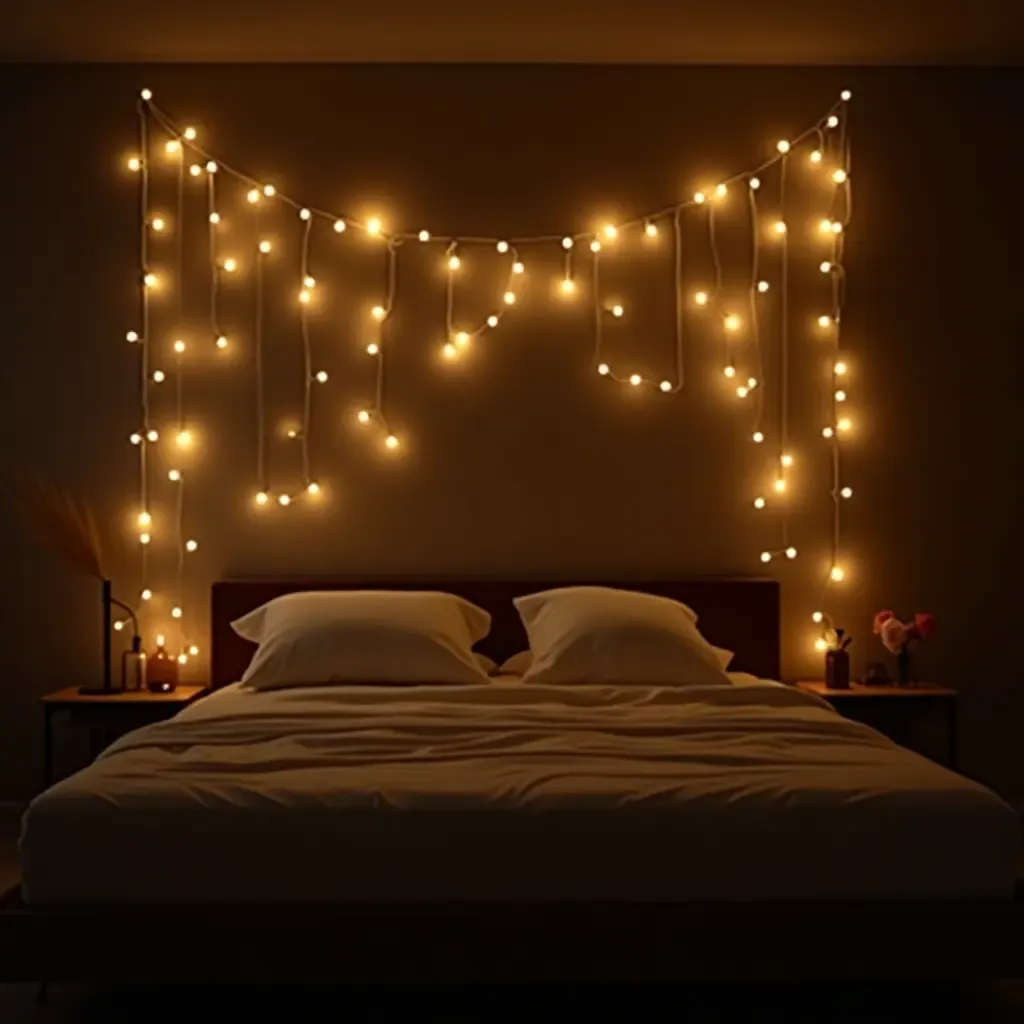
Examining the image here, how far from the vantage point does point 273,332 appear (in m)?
5.01

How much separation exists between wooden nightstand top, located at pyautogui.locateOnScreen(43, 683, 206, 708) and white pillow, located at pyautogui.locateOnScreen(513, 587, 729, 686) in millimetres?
1144

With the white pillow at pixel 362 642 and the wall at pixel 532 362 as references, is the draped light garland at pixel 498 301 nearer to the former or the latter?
the wall at pixel 532 362

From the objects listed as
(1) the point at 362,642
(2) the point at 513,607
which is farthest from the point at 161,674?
(2) the point at 513,607

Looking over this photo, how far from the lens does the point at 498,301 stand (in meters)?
5.02

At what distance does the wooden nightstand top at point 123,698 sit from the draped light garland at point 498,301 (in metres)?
0.34

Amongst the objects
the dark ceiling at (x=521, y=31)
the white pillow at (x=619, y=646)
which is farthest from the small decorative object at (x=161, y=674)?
the dark ceiling at (x=521, y=31)

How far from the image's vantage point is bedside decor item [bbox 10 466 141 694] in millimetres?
4742

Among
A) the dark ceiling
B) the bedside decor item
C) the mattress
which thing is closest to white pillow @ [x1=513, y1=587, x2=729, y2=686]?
the mattress

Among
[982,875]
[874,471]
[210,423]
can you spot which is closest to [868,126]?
[874,471]

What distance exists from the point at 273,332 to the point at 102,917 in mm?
2687

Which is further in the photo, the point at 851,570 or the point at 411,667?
the point at 851,570

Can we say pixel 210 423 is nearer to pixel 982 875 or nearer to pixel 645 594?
pixel 645 594

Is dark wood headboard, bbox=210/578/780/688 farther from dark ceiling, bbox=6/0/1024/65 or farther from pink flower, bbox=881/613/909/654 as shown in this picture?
dark ceiling, bbox=6/0/1024/65

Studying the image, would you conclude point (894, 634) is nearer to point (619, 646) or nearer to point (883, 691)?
point (883, 691)
